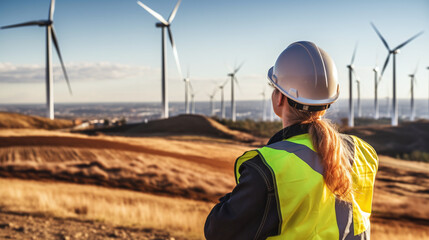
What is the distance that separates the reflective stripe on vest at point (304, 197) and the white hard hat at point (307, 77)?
0.29 metres

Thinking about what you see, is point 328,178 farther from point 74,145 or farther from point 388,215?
point 74,145

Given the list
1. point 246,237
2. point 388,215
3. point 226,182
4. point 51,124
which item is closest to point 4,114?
point 51,124

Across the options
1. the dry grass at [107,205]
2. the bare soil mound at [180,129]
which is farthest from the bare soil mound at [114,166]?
the bare soil mound at [180,129]

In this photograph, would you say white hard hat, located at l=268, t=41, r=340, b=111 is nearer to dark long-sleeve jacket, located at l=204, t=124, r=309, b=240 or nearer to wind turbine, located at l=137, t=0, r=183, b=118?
dark long-sleeve jacket, located at l=204, t=124, r=309, b=240

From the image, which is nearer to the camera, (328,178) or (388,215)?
(328,178)

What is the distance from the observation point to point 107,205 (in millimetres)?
8945

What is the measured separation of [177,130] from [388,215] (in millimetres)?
Answer: 22693

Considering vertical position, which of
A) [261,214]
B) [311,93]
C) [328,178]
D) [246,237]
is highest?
[311,93]

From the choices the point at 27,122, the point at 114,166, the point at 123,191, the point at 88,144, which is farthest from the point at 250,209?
the point at 27,122

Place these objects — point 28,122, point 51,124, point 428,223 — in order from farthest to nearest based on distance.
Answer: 1. point 51,124
2. point 28,122
3. point 428,223

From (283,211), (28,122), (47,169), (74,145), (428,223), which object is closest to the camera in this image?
(283,211)

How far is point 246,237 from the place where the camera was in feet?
7.26

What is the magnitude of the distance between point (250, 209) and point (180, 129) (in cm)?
2922

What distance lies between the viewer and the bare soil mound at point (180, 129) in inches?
1188
